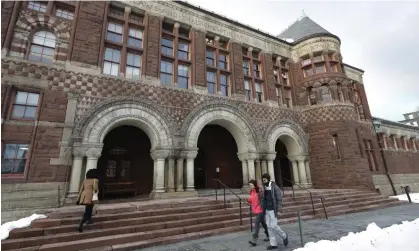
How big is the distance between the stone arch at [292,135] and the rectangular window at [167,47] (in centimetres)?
716

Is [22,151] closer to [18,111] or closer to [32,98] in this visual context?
[18,111]

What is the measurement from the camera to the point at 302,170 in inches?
533

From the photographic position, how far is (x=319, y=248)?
449 centimetres

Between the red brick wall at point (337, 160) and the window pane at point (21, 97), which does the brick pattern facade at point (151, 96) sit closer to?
the red brick wall at point (337, 160)

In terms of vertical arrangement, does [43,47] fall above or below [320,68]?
below

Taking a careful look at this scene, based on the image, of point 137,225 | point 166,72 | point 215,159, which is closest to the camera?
point 137,225

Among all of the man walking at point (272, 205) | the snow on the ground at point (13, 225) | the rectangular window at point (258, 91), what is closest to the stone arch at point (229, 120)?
the rectangular window at point (258, 91)

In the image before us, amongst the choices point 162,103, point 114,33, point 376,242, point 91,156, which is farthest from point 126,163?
point 376,242

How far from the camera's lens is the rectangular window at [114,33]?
10.5 meters

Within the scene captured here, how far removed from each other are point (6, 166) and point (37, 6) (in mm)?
6691

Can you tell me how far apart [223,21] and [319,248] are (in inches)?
515

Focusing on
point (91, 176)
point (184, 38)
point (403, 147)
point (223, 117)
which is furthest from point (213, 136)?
point (403, 147)

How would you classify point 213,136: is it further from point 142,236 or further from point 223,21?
point 142,236

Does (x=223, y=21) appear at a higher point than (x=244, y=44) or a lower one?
higher
